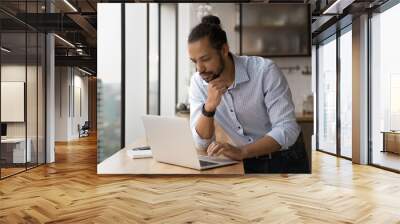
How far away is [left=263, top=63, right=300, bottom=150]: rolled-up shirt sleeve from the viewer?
3.57 m

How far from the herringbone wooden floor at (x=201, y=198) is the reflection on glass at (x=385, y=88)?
64 centimetres

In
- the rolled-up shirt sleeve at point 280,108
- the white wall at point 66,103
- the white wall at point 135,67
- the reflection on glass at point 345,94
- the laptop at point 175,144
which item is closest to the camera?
the laptop at point 175,144

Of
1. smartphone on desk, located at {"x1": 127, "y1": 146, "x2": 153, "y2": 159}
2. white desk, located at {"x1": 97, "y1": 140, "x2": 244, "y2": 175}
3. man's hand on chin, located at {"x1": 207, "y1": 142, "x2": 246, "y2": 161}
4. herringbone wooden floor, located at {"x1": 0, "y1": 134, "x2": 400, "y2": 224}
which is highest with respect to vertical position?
man's hand on chin, located at {"x1": 207, "y1": 142, "x2": 246, "y2": 161}

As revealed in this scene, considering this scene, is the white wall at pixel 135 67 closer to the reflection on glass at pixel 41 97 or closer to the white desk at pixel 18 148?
the white desk at pixel 18 148

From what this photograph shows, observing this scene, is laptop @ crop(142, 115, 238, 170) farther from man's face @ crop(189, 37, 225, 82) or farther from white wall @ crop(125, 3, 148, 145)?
white wall @ crop(125, 3, 148, 145)

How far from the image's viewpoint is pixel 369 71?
7.27 meters

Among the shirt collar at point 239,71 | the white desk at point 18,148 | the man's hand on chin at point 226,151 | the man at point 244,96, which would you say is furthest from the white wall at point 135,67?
the white desk at point 18,148

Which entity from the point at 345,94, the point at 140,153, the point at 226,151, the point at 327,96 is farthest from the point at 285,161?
the point at 327,96

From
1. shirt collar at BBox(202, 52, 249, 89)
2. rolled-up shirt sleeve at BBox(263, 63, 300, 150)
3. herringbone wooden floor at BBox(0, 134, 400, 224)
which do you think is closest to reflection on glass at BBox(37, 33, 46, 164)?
herringbone wooden floor at BBox(0, 134, 400, 224)

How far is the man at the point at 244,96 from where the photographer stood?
3.48 meters

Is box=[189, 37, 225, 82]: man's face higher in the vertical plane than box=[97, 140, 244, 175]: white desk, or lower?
higher

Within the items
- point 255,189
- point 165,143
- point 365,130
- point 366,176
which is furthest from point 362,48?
point 165,143

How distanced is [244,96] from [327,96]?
20.3 ft

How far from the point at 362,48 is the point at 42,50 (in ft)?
17.7
